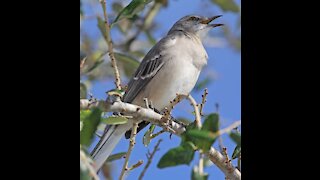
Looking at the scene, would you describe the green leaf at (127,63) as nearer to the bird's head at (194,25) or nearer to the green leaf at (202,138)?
the bird's head at (194,25)

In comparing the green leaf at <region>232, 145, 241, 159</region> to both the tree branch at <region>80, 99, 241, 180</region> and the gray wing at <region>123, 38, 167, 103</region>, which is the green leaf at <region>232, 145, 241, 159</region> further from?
the gray wing at <region>123, 38, 167, 103</region>

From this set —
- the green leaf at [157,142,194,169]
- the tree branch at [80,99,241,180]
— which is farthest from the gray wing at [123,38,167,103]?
the green leaf at [157,142,194,169]

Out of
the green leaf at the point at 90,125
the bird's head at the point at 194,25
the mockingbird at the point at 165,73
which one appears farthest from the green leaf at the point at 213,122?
the bird's head at the point at 194,25

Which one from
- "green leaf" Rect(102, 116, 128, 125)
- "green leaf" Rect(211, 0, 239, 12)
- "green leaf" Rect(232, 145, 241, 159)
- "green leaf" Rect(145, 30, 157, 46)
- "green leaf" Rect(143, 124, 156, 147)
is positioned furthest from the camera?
"green leaf" Rect(145, 30, 157, 46)

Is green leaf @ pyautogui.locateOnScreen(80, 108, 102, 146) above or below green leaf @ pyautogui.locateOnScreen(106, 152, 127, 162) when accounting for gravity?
below

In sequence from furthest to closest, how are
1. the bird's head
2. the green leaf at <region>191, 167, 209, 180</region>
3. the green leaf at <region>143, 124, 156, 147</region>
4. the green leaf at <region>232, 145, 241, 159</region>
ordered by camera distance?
1. the bird's head
2. the green leaf at <region>143, 124, 156, 147</region>
3. the green leaf at <region>232, 145, 241, 159</region>
4. the green leaf at <region>191, 167, 209, 180</region>

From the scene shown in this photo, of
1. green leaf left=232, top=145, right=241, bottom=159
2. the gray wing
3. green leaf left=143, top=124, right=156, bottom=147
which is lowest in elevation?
green leaf left=232, top=145, right=241, bottom=159
